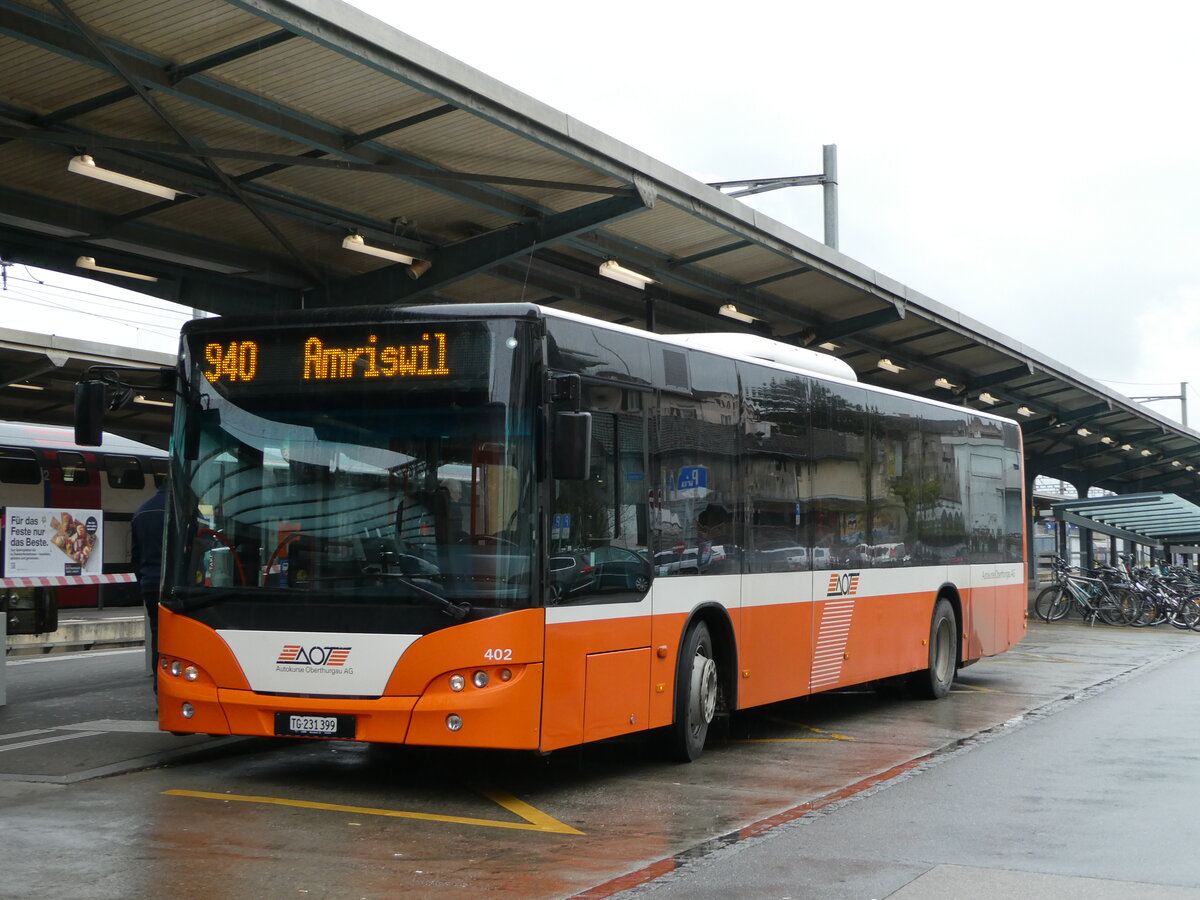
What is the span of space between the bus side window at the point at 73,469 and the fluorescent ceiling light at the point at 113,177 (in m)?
17.5

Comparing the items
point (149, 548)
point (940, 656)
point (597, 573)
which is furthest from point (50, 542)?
point (597, 573)

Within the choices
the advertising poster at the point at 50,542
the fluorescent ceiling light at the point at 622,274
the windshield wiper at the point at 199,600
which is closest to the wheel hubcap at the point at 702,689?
the windshield wiper at the point at 199,600

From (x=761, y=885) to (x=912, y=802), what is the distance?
2.57 metres

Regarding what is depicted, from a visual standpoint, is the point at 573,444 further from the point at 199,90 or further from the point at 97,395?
the point at 199,90

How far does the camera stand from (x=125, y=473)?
31562 mm

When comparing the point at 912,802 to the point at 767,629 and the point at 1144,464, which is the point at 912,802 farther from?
the point at 1144,464

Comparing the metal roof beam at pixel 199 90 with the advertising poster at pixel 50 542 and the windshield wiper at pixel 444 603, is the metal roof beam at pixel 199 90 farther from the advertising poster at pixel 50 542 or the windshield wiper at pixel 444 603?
the advertising poster at pixel 50 542

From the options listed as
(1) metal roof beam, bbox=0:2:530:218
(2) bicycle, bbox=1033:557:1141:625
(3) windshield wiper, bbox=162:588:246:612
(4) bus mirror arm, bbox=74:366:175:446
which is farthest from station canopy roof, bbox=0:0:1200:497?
(2) bicycle, bbox=1033:557:1141:625

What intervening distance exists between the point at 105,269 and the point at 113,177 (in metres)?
3.01

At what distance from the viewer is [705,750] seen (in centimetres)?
1147

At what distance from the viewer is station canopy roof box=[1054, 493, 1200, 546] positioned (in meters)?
33.7

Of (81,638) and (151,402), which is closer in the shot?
(81,638)

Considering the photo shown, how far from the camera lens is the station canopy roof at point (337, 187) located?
438 inches

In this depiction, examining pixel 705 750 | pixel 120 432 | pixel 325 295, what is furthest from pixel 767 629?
pixel 120 432
